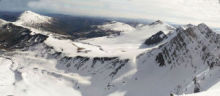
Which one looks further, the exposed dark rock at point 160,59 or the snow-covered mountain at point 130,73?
the exposed dark rock at point 160,59

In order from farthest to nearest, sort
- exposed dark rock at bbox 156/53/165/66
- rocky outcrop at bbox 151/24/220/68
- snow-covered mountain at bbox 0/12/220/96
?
exposed dark rock at bbox 156/53/165/66 < rocky outcrop at bbox 151/24/220/68 < snow-covered mountain at bbox 0/12/220/96

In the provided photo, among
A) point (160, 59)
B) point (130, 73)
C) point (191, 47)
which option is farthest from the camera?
point (160, 59)

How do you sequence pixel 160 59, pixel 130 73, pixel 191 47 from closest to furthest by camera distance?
pixel 130 73, pixel 191 47, pixel 160 59

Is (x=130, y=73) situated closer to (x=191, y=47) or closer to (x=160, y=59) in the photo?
(x=160, y=59)

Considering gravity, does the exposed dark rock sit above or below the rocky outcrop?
below

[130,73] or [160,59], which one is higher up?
[160,59]

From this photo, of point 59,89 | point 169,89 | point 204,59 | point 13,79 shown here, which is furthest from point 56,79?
point 204,59

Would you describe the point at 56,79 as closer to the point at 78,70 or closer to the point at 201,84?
the point at 78,70

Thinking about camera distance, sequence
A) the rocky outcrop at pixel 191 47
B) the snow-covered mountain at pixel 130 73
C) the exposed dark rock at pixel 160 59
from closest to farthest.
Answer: the snow-covered mountain at pixel 130 73 < the rocky outcrop at pixel 191 47 < the exposed dark rock at pixel 160 59

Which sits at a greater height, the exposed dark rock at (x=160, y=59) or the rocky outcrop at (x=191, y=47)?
the rocky outcrop at (x=191, y=47)

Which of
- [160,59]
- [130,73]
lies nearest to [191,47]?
[160,59]

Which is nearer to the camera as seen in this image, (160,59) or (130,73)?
(130,73)

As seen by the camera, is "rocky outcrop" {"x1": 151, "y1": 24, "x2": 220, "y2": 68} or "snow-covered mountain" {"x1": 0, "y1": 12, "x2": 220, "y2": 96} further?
"rocky outcrop" {"x1": 151, "y1": 24, "x2": 220, "y2": 68}
